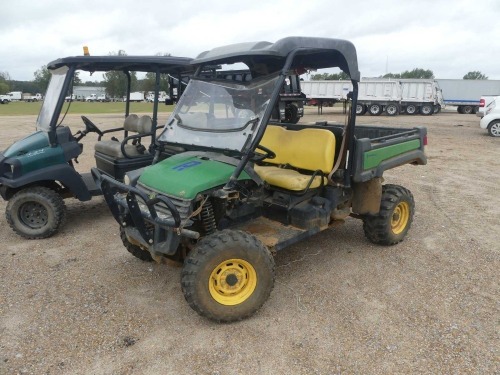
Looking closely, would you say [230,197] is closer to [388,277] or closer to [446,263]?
[388,277]

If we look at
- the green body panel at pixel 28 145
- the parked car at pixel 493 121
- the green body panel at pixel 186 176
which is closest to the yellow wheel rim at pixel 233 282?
the green body panel at pixel 186 176

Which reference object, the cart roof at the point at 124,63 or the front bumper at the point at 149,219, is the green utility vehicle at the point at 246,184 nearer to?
the front bumper at the point at 149,219

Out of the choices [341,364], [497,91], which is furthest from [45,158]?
[497,91]

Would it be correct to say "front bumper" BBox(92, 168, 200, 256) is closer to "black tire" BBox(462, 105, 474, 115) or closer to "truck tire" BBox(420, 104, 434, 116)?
"truck tire" BBox(420, 104, 434, 116)

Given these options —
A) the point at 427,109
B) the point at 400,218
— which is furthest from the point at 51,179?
the point at 427,109

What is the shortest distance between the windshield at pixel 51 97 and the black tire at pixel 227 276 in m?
3.29

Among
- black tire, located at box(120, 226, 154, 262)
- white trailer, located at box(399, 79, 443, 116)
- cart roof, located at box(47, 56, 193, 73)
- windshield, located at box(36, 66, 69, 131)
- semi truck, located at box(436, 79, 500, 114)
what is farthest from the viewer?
semi truck, located at box(436, 79, 500, 114)

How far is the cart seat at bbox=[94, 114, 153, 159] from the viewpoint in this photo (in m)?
5.45

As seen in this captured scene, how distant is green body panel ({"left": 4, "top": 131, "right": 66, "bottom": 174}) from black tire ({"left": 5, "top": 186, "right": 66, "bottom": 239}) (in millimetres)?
286

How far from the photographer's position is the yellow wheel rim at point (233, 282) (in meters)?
3.08

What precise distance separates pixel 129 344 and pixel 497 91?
1336 inches

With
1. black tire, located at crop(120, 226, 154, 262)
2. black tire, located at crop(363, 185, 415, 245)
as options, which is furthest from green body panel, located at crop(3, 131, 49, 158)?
Answer: black tire, located at crop(363, 185, 415, 245)

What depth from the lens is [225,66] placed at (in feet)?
12.6

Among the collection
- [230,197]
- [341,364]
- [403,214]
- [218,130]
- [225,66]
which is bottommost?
[341,364]
